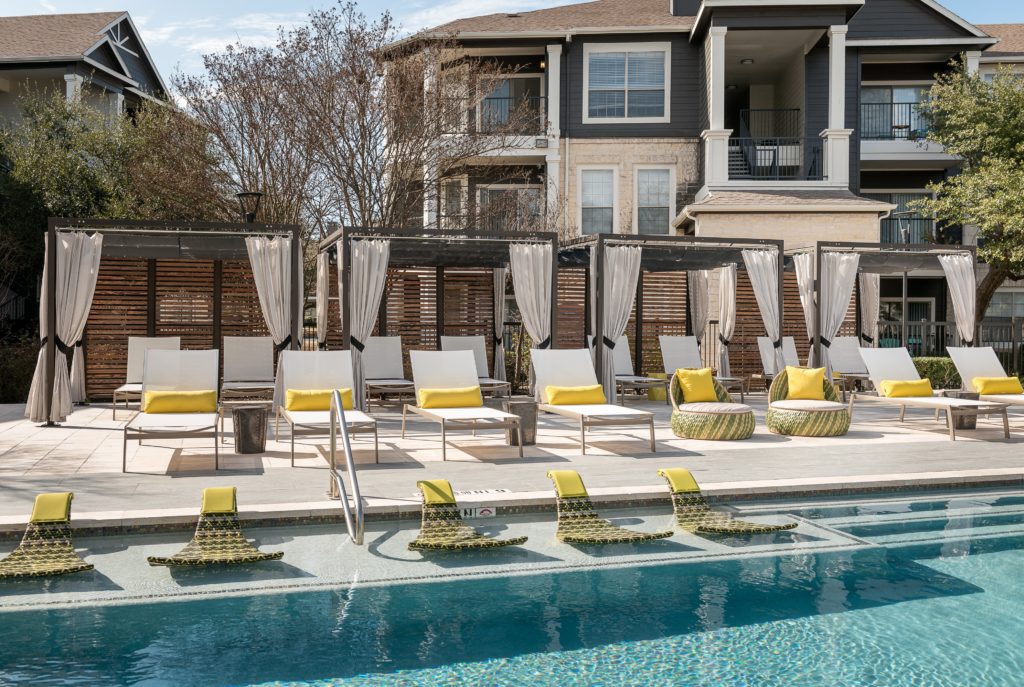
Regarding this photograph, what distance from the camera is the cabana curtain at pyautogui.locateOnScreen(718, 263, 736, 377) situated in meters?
14.7

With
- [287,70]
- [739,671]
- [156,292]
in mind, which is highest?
[287,70]

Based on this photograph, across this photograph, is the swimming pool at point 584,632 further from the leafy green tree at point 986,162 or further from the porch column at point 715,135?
the leafy green tree at point 986,162

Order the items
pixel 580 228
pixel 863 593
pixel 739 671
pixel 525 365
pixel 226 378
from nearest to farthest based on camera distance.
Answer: pixel 739 671
pixel 863 593
pixel 226 378
pixel 525 365
pixel 580 228

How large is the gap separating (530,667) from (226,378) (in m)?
9.45

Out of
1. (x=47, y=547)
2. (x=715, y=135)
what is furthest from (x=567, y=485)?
(x=715, y=135)

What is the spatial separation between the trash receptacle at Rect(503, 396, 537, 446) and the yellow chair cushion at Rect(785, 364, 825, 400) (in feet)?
12.1

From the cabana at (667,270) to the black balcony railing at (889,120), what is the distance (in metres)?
10.9

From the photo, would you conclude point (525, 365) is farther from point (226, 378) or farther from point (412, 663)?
point (412, 663)

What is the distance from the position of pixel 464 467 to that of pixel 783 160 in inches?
627

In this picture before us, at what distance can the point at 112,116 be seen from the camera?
70.1ft

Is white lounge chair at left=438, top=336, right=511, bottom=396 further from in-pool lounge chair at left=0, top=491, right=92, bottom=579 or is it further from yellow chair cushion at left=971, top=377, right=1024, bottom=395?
in-pool lounge chair at left=0, top=491, right=92, bottom=579

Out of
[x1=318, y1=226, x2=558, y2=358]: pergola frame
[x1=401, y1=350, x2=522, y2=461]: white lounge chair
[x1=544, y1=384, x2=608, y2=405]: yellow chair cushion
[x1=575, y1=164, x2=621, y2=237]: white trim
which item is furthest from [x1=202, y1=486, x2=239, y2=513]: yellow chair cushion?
[x1=575, y1=164, x2=621, y2=237]: white trim

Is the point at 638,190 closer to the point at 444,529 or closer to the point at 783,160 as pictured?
the point at 783,160

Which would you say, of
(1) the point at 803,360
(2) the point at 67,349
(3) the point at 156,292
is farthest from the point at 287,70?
(1) the point at 803,360
